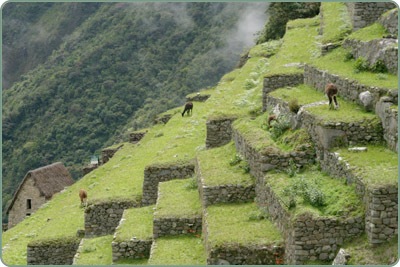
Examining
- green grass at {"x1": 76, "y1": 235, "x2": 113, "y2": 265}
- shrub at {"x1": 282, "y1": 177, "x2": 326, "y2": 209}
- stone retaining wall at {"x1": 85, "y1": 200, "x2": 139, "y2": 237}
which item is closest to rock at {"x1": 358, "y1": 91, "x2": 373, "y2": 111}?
shrub at {"x1": 282, "y1": 177, "x2": 326, "y2": 209}

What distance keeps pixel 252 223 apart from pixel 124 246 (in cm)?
440

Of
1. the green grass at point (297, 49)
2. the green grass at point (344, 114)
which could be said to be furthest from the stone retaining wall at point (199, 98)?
the green grass at point (344, 114)

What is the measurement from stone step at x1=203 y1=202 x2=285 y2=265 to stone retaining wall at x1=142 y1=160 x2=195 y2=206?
7.52 metres

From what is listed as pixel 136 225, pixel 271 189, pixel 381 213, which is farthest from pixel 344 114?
pixel 136 225

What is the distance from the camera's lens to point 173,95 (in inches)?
3273

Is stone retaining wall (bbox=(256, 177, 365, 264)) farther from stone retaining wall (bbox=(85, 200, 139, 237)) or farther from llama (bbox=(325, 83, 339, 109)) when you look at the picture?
stone retaining wall (bbox=(85, 200, 139, 237))

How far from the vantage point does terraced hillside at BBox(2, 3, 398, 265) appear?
49.1 feet

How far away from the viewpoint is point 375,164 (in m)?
15.4

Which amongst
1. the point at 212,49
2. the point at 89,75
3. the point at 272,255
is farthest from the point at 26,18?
the point at 272,255

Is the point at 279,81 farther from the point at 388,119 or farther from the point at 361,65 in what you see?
the point at 388,119

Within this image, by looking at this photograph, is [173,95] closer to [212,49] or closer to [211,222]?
[212,49]

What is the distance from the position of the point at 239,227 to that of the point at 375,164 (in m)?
3.62

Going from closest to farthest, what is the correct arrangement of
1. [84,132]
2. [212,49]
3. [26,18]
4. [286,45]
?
[286,45], [84,132], [212,49], [26,18]

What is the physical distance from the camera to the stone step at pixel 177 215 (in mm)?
19828
